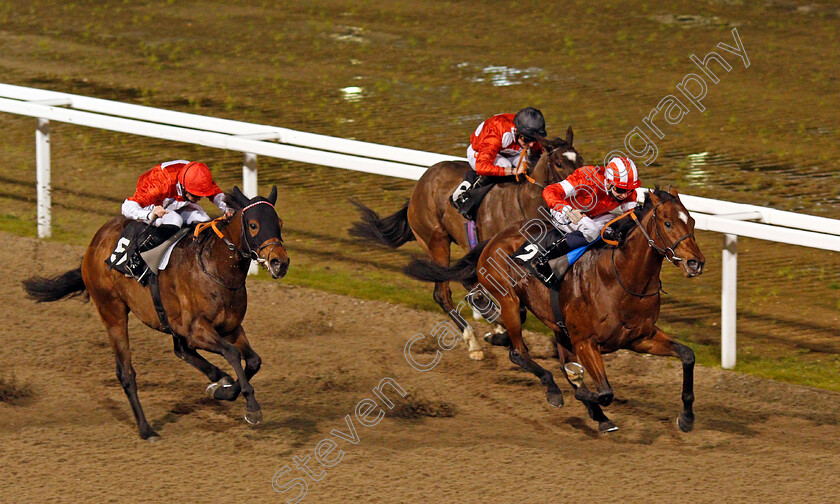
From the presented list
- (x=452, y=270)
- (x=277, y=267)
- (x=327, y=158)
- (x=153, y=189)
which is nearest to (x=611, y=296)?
(x=452, y=270)

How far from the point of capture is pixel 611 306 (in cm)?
602

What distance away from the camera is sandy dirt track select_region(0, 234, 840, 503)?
18.2 ft

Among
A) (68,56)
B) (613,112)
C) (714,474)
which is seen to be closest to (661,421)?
(714,474)

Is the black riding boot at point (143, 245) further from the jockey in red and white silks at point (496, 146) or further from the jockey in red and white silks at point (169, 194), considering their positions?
the jockey in red and white silks at point (496, 146)

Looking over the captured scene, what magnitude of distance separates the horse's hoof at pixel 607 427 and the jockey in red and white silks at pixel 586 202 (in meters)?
0.95

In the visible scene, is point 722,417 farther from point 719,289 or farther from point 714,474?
point 719,289

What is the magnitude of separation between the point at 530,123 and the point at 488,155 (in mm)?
343

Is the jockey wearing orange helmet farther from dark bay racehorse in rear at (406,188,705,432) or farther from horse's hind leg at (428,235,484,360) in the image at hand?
horse's hind leg at (428,235,484,360)

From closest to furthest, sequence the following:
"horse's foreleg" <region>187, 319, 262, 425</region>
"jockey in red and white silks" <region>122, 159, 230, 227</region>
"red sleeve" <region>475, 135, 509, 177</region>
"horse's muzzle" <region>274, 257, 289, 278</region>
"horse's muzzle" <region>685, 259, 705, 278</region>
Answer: "horse's muzzle" <region>685, 259, 705, 278</region> < "horse's muzzle" <region>274, 257, 289, 278</region> < "horse's foreleg" <region>187, 319, 262, 425</region> < "jockey in red and white silks" <region>122, 159, 230, 227</region> < "red sleeve" <region>475, 135, 509, 177</region>

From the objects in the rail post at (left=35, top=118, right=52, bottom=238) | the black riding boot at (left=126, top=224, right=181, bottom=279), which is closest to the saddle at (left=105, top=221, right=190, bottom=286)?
the black riding boot at (left=126, top=224, right=181, bottom=279)

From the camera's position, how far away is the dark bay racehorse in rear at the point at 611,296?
5.64m

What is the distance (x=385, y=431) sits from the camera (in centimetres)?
632

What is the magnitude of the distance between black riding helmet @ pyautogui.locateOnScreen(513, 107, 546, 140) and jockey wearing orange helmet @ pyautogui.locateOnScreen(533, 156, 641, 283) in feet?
3.61

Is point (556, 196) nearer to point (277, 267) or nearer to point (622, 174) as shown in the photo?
point (622, 174)
